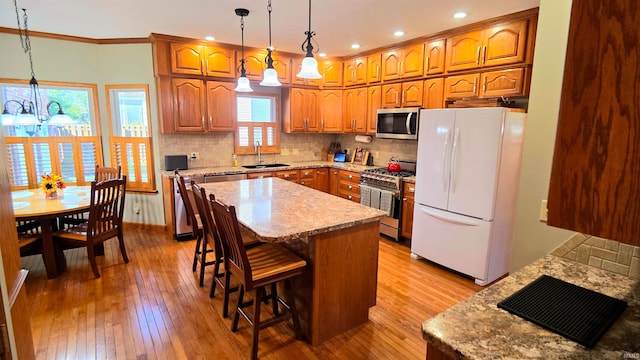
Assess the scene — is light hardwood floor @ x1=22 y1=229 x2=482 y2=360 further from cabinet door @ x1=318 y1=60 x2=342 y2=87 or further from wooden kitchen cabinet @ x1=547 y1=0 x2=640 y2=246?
cabinet door @ x1=318 y1=60 x2=342 y2=87

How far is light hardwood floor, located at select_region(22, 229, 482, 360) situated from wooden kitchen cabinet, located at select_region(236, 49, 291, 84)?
2.70 m

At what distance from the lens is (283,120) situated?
550 cm

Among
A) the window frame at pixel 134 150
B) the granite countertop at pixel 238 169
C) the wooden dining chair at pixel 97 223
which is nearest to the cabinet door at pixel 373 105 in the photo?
the granite countertop at pixel 238 169

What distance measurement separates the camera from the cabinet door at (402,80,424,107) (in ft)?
13.8

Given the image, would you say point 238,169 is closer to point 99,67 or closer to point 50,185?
point 50,185

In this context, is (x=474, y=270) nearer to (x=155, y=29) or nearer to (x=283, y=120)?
(x=283, y=120)

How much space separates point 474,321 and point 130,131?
16.1 ft

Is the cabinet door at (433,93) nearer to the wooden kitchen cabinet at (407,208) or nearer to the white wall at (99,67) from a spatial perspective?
the wooden kitchen cabinet at (407,208)

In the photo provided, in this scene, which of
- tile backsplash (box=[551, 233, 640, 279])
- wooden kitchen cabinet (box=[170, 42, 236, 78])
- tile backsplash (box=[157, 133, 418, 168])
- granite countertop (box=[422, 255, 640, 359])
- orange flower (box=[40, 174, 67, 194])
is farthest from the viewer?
tile backsplash (box=[157, 133, 418, 168])

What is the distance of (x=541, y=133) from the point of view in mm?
1834

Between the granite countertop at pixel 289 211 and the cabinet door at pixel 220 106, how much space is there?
1.63 metres

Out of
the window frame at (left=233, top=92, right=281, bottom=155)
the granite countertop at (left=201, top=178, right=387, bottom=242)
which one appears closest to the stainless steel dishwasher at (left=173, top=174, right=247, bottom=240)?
the window frame at (left=233, top=92, right=281, bottom=155)

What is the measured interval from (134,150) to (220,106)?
135 centimetres

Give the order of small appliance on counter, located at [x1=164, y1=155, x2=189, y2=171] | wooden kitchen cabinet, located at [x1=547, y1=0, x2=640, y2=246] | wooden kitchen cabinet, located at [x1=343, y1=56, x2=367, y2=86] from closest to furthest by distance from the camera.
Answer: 1. wooden kitchen cabinet, located at [x1=547, y1=0, x2=640, y2=246]
2. small appliance on counter, located at [x1=164, y1=155, x2=189, y2=171]
3. wooden kitchen cabinet, located at [x1=343, y1=56, x2=367, y2=86]
